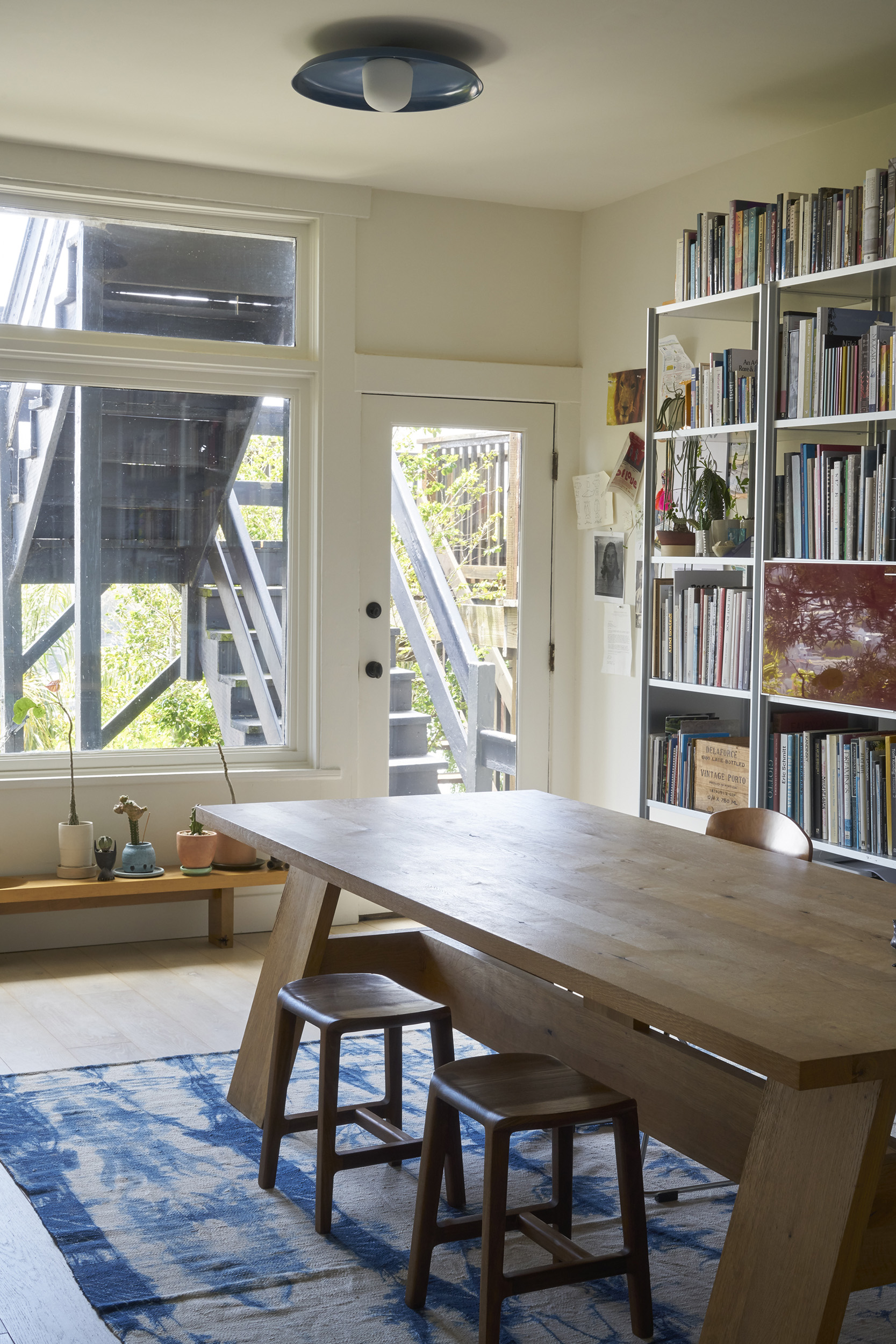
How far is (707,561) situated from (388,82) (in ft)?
5.45

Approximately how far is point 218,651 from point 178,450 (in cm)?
77

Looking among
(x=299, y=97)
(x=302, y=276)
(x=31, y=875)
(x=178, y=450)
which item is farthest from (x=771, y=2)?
(x=31, y=875)

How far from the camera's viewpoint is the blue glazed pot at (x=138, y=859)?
484 cm

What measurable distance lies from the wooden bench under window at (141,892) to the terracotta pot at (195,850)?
0.05 metres

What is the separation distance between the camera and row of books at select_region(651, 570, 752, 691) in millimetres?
4098

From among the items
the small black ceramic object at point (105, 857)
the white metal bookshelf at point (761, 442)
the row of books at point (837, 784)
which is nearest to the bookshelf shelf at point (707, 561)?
the white metal bookshelf at point (761, 442)

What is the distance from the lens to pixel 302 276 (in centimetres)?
527

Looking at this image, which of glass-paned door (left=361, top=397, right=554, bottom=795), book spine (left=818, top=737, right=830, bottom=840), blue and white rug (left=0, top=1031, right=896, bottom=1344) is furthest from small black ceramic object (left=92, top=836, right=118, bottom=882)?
book spine (left=818, top=737, right=830, bottom=840)

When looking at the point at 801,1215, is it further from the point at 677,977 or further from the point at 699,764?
the point at 699,764

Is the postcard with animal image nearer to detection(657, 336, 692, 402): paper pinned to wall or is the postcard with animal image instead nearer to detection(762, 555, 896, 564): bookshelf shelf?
detection(657, 336, 692, 402): paper pinned to wall

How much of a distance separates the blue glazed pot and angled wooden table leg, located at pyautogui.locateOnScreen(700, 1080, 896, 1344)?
10.6ft

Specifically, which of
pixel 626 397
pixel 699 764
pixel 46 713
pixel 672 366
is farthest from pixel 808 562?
pixel 46 713

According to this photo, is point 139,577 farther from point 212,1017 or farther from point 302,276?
point 212,1017

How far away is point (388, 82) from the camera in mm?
3678
